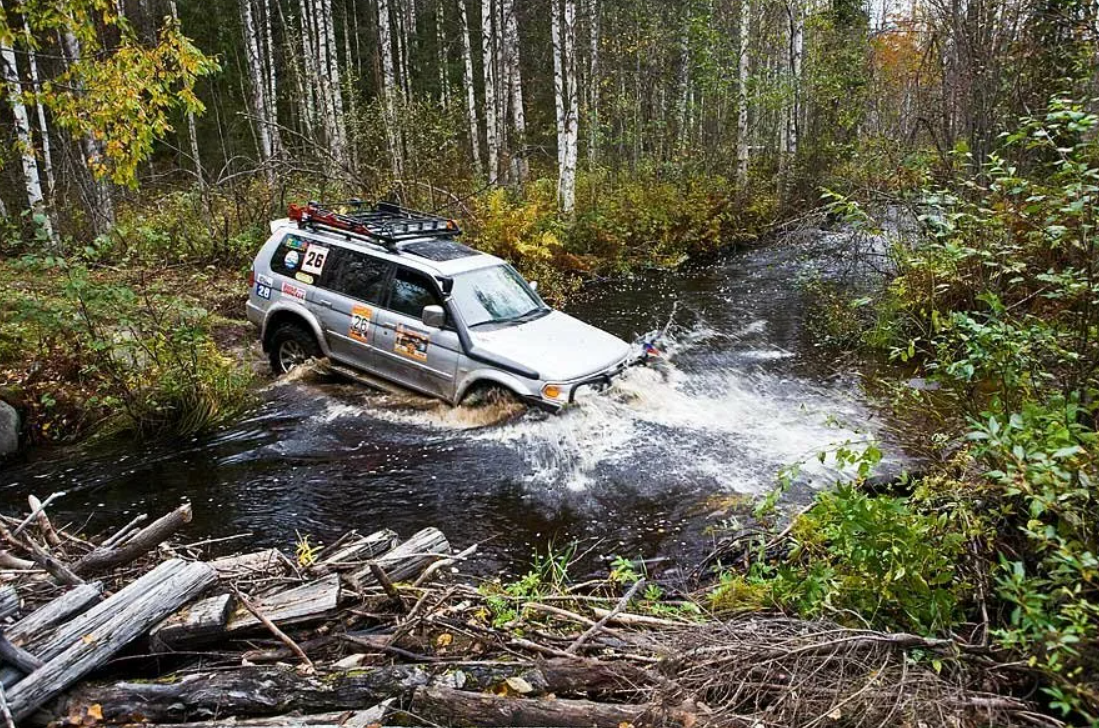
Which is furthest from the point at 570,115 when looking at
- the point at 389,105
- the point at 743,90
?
the point at 743,90

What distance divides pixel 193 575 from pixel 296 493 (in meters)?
3.45

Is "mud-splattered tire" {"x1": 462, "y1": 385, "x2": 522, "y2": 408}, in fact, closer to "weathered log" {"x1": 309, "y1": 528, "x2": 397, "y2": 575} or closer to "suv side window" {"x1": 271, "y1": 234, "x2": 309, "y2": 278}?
"suv side window" {"x1": 271, "y1": 234, "x2": 309, "y2": 278}

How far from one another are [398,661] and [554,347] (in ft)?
16.6

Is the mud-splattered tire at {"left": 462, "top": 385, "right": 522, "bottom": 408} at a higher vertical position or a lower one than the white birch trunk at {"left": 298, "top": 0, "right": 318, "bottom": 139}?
lower

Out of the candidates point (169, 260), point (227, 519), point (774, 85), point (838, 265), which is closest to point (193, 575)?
point (227, 519)

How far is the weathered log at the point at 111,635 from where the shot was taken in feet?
9.42

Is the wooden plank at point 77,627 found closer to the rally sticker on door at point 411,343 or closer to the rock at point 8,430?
the rally sticker on door at point 411,343

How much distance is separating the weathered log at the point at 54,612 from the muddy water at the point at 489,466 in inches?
100

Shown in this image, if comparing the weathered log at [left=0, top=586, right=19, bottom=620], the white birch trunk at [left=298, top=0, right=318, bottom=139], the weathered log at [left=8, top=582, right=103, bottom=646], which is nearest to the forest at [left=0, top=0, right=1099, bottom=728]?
the white birch trunk at [left=298, top=0, right=318, bottom=139]

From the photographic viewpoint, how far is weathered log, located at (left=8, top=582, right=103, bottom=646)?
315cm

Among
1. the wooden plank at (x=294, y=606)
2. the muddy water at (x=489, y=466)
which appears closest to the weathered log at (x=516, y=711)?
the wooden plank at (x=294, y=606)

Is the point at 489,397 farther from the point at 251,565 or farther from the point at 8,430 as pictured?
the point at 8,430

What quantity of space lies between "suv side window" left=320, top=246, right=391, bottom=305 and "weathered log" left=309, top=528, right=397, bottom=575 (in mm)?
4444

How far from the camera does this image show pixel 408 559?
4.43m
